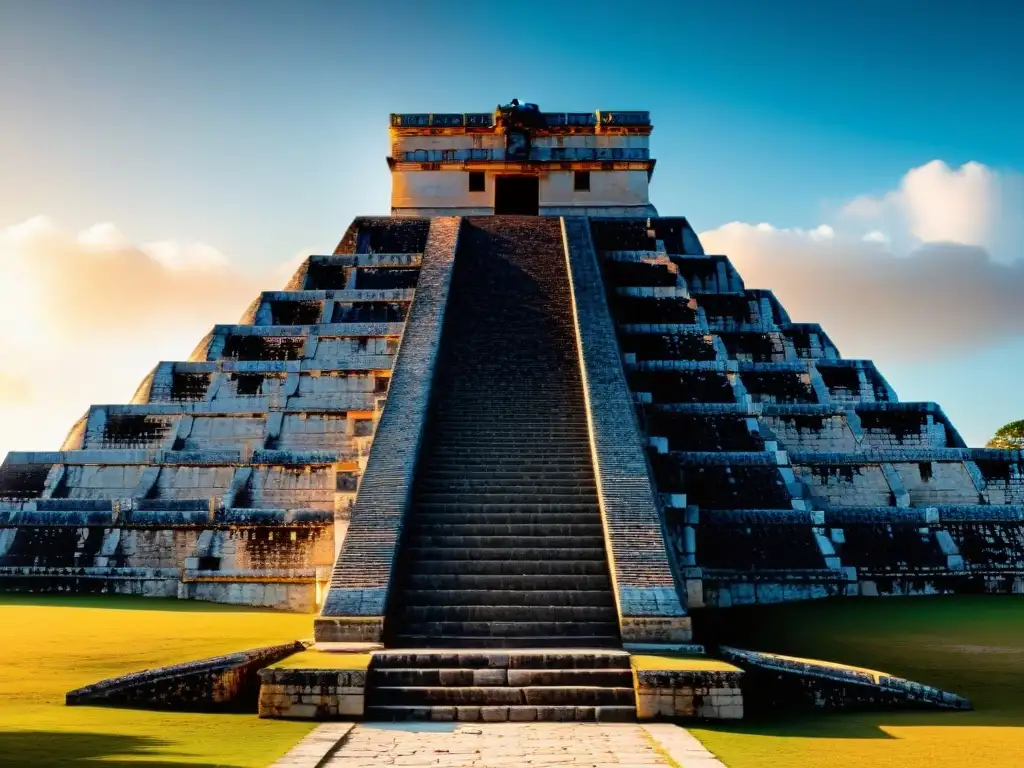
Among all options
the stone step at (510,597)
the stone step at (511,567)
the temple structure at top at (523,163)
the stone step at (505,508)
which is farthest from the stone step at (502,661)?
the temple structure at top at (523,163)

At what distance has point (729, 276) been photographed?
2000 centimetres

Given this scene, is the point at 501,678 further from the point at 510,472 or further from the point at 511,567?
the point at 510,472

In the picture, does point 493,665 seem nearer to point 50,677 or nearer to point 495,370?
point 50,677

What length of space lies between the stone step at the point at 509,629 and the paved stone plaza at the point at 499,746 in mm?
1678

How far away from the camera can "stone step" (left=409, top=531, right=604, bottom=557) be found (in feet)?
33.3

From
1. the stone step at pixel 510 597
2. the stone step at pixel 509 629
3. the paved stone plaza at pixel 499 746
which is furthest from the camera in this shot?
the stone step at pixel 510 597

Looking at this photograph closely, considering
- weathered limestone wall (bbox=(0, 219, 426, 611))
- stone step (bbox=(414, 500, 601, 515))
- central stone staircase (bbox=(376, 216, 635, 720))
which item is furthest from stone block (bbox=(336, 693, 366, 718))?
weathered limestone wall (bbox=(0, 219, 426, 611))

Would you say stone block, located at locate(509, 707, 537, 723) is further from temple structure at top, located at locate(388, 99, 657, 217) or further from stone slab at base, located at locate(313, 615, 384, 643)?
temple structure at top, located at locate(388, 99, 657, 217)

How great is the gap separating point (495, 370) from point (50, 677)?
27.2 feet

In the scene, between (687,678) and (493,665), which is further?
(493,665)

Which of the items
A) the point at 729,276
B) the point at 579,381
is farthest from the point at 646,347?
the point at 729,276

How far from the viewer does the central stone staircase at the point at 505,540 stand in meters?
7.60

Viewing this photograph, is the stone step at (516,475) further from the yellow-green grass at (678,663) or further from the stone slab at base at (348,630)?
the yellow-green grass at (678,663)

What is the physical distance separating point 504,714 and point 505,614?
5.99ft
